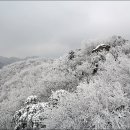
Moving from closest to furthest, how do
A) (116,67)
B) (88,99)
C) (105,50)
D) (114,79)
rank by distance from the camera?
1. (88,99)
2. (114,79)
3. (116,67)
4. (105,50)

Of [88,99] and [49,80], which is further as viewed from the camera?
[49,80]

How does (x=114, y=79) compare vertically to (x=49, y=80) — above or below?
below

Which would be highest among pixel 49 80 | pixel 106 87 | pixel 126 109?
pixel 49 80

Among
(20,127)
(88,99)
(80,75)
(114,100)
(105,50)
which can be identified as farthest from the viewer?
(105,50)

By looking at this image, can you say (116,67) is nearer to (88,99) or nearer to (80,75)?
(88,99)

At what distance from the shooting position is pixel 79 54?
180ft

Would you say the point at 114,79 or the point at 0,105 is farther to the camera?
the point at 0,105

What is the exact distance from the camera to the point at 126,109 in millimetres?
12758

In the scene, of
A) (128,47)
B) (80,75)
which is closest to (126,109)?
(80,75)

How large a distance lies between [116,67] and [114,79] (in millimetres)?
2022

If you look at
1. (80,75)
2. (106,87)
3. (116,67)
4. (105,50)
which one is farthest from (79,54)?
(106,87)

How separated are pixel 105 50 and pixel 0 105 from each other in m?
27.3

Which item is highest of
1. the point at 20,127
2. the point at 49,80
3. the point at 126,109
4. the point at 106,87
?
the point at 49,80

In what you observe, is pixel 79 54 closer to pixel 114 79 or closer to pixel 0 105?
pixel 0 105
